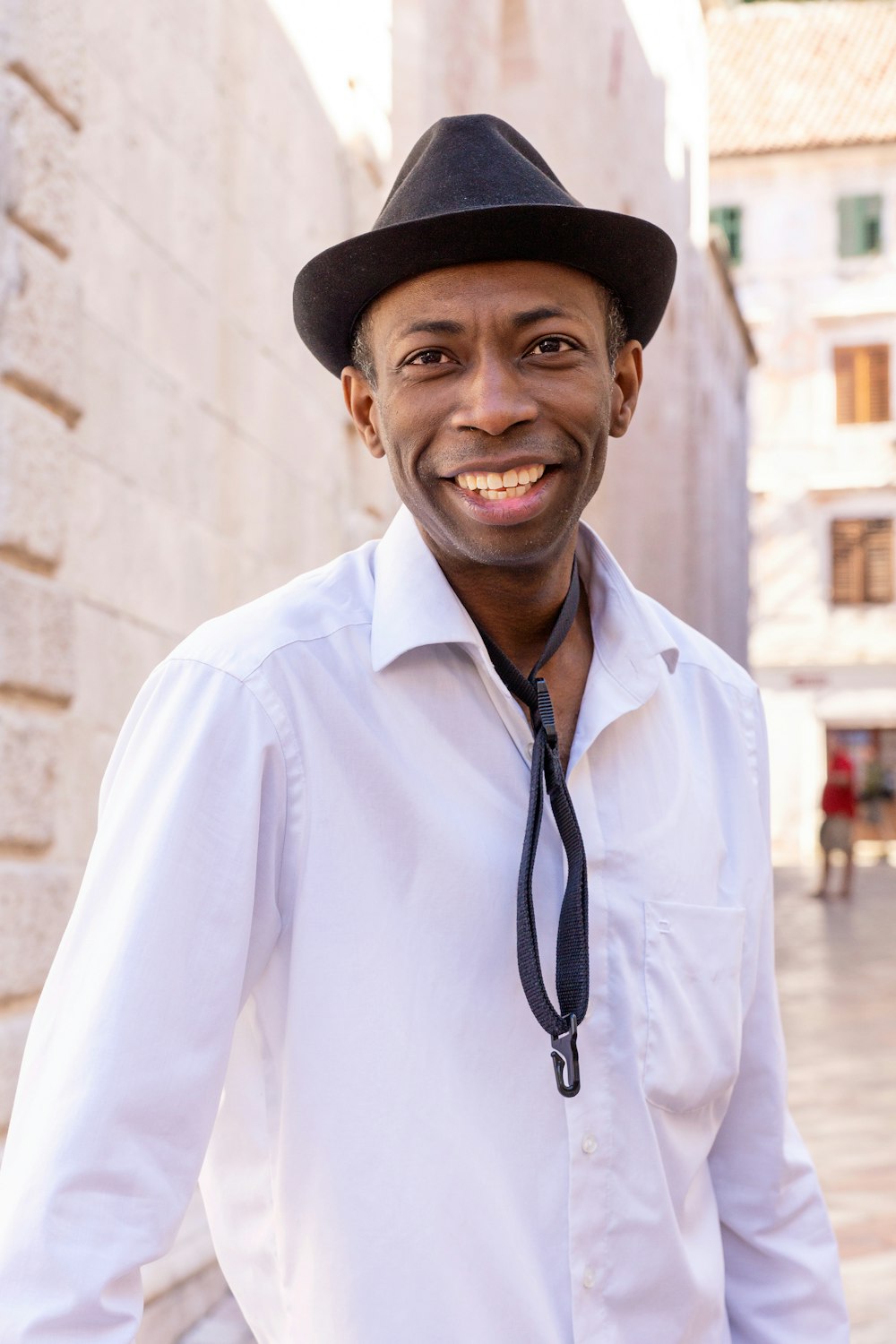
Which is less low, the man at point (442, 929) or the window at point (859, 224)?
the window at point (859, 224)

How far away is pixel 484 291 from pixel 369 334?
186mm

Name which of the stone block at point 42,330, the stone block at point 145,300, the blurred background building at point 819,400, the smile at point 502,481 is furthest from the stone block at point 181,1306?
the blurred background building at point 819,400

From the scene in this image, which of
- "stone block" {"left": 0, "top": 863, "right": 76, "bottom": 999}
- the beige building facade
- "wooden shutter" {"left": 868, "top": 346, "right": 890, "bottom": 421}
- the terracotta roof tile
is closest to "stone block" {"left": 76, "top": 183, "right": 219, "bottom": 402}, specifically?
the beige building facade

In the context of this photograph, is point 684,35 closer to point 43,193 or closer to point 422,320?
point 43,193

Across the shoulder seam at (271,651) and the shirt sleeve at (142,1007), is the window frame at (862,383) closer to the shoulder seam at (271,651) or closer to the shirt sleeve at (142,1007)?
the shoulder seam at (271,651)

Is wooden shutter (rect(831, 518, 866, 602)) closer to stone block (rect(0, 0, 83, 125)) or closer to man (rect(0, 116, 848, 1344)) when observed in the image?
stone block (rect(0, 0, 83, 125))

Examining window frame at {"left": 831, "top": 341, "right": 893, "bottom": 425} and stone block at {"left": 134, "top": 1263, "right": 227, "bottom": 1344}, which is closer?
stone block at {"left": 134, "top": 1263, "right": 227, "bottom": 1344}

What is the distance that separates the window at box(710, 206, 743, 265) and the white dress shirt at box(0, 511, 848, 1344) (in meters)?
29.5

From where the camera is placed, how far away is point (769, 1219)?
74.2 inches

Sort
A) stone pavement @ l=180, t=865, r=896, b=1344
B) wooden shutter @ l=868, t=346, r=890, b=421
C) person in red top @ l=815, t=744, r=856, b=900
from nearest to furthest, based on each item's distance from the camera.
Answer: stone pavement @ l=180, t=865, r=896, b=1344 → person in red top @ l=815, t=744, r=856, b=900 → wooden shutter @ l=868, t=346, r=890, b=421

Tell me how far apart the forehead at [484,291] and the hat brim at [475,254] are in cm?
1

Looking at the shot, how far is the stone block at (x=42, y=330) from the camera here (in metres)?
3.74

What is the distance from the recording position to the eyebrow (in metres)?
1.69

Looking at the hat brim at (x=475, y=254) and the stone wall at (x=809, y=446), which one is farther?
the stone wall at (x=809, y=446)
